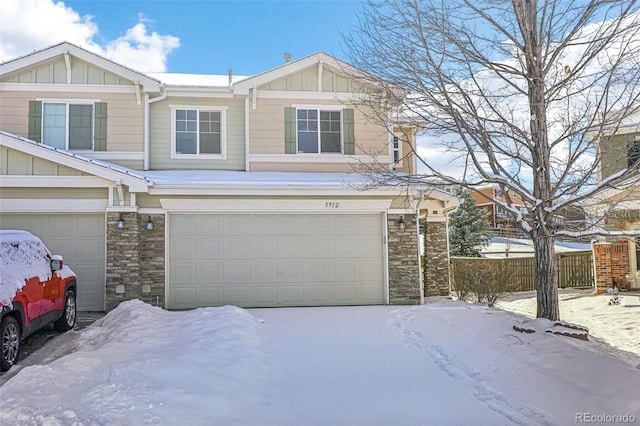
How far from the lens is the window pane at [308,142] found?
41.2ft

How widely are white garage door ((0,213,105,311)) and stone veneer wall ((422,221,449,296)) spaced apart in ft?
30.3

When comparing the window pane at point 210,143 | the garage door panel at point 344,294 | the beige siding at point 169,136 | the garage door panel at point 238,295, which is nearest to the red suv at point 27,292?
the garage door panel at point 238,295

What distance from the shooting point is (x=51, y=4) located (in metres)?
9.47

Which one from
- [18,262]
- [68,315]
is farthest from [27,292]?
[68,315]

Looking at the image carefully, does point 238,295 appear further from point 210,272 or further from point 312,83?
point 312,83

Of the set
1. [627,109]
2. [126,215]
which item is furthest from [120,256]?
[627,109]

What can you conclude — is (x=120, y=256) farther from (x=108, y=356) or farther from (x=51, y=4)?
(x=51, y=4)

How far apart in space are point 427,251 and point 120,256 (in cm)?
895

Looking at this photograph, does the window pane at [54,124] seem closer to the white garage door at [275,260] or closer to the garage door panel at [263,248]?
the white garage door at [275,260]

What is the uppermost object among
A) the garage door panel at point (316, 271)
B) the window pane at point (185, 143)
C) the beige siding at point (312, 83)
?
the beige siding at point (312, 83)

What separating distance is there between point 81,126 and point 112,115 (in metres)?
0.82

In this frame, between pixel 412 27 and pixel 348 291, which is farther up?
pixel 412 27

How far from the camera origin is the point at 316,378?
5.60 metres

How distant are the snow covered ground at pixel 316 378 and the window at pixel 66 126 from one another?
5628mm
